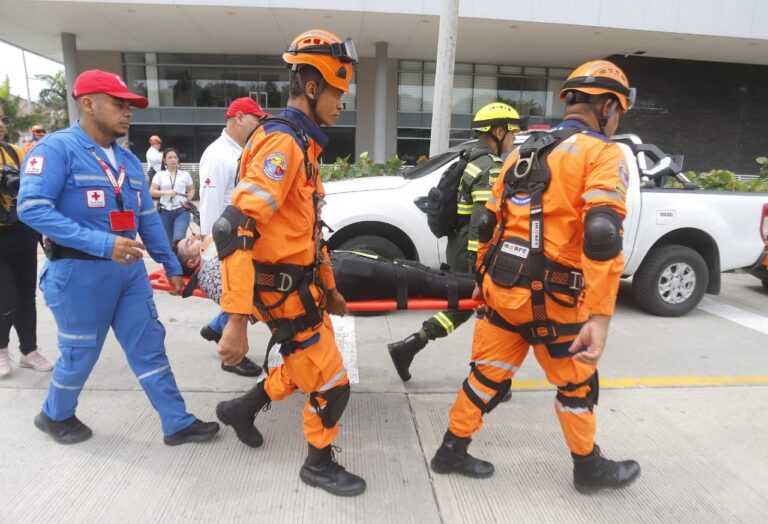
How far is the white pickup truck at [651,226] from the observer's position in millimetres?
5250

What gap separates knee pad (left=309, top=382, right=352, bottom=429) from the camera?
243cm

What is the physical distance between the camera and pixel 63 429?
2.91 meters

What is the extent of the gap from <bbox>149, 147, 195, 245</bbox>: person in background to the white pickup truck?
3.16 meters

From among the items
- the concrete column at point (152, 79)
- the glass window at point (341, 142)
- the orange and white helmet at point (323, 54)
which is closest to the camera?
the orange and white helmet at point (323, 54)

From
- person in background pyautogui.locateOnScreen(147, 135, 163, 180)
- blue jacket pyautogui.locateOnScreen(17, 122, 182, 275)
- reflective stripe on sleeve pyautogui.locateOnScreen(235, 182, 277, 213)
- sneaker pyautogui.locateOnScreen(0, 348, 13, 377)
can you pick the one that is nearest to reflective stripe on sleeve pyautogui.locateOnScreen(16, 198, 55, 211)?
blue jacket pyautogui.locateOnScreen(17, 122, 182, 275)

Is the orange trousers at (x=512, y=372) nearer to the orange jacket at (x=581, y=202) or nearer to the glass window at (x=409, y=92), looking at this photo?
the orange jacket at (x=581, y=202)

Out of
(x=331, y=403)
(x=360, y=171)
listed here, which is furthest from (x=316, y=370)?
(x=360, y=171)

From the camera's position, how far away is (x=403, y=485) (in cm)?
264

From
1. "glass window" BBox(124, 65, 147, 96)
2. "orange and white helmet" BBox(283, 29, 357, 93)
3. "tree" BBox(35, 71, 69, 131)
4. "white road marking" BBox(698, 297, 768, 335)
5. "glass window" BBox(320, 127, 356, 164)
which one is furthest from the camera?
"tree" BBox(35, 71, 69, 131)

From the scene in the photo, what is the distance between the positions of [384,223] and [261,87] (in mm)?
18749

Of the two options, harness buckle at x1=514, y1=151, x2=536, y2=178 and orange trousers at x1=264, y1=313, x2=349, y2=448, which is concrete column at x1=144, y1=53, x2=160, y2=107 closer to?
orange trousers at x1=264, y1=313, x2=349, y2=448

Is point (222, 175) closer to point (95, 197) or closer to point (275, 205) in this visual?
point (95, 197)

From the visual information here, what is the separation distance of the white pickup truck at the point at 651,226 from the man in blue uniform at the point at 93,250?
8.43ft

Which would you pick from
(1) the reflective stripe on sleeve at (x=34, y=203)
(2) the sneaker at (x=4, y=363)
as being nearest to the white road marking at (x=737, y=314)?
(1) the reflective stripe on sleeve at (x=34, y=203)
